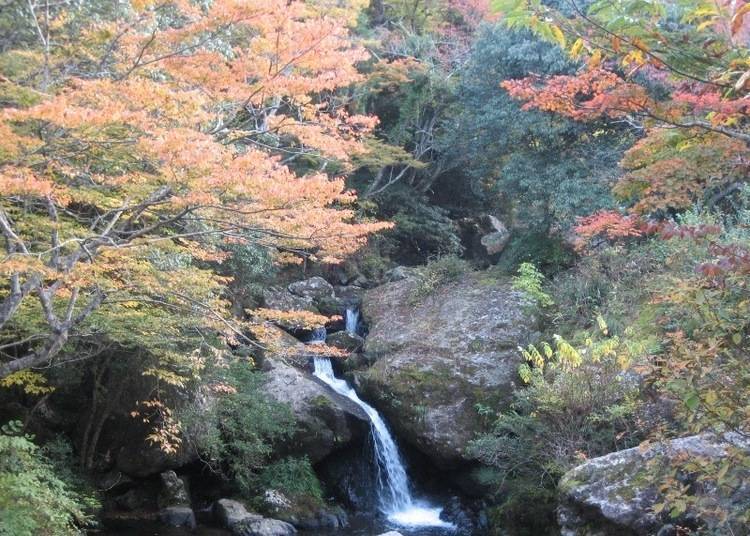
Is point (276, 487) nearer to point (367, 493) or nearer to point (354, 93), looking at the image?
point (367, 493)

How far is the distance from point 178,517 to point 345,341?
18.2ft

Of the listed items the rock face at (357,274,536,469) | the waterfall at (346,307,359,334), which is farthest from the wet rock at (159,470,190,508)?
the waterfall at (346,307,359,334)

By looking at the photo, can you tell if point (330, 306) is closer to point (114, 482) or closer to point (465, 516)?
point (465, 516)

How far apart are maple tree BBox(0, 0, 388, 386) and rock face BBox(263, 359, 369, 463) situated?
366cm

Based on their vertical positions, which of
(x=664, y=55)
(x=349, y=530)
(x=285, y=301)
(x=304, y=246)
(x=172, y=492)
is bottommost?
(x=349, y=530)

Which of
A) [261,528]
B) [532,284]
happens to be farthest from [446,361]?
[261,528]

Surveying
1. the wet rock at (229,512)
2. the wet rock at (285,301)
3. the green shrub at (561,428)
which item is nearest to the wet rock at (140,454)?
the wet rock at (229,512)

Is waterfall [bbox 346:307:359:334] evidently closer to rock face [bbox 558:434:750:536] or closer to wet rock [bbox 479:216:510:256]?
wet rock [bbox 479:216:510:256]

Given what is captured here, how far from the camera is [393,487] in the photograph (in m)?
12.1

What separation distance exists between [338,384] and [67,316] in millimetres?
7734

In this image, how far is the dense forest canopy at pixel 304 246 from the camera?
4.30 meters

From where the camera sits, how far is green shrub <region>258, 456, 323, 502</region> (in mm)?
11133

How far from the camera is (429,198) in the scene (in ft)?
72.3

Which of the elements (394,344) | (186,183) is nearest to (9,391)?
(186,183)
